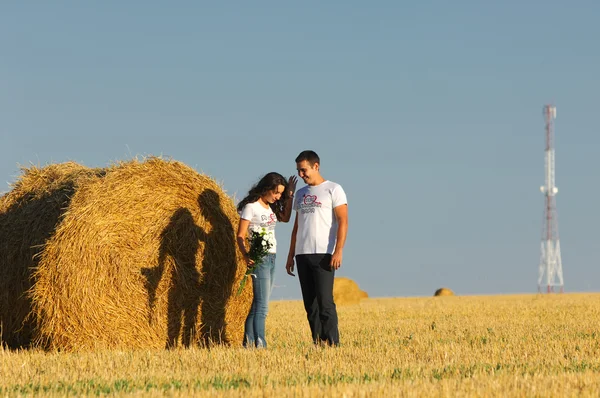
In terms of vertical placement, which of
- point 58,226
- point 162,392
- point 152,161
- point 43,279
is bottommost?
point 162,392

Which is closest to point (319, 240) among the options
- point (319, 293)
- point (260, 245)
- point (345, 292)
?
point (319, 293)

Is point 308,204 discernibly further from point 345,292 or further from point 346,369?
point 345,292

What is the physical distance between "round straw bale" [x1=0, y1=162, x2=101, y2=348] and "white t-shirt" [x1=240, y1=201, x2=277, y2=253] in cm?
229

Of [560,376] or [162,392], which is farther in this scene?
[560,376]

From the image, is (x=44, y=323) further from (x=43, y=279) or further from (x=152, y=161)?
(x=152, y=161)

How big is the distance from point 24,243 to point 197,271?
2.24 metres

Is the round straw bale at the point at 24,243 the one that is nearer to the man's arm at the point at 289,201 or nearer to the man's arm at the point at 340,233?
the man's arm at the point at 289,201

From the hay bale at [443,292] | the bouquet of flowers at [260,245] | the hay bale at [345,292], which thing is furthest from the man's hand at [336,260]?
the hay bale at [443,292]

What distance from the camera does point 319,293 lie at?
9750 mm

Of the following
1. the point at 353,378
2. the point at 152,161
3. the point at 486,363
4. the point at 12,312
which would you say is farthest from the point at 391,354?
the point at 12,312

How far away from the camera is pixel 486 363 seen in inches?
329

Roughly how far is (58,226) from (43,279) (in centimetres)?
65

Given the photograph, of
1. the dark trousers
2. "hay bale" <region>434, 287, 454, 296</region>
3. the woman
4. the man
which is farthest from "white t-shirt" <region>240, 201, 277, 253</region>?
"hay bale" <region>434, 287, 454, 296</region>

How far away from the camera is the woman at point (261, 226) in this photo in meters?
10.2
